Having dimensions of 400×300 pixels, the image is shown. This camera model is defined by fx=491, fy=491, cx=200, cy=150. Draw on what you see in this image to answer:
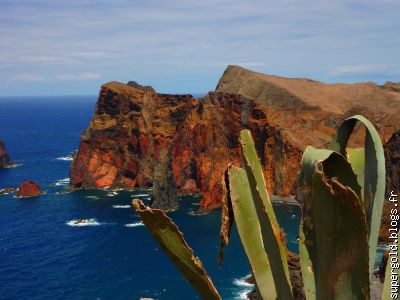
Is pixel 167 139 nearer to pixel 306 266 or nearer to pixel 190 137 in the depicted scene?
pixel 190 137

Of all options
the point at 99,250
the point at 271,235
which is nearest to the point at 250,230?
the point at 271,235

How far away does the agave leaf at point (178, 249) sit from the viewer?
5.69 meters

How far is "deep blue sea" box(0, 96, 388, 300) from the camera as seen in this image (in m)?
58.3

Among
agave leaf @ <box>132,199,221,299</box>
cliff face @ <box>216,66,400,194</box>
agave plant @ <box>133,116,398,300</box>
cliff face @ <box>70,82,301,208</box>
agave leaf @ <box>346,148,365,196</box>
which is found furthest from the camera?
cliff face @ <box>70,82,301,208</box>

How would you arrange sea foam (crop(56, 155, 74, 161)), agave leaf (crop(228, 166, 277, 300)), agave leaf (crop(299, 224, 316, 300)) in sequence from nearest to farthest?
1. agave leaf (crop(299, 224, 316, 300))
2. agave leaf (crop(228, 166, 277, 300))
3. sea foam (crop(56, 155, 74, 161))

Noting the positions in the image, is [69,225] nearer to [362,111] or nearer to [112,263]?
[112,263]

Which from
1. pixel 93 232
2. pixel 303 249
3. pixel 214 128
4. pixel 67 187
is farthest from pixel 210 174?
pixel 303 249

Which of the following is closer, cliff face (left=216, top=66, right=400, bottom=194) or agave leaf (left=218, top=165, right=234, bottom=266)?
agave leaf (left=218, top=165, right=234, bottom=266)

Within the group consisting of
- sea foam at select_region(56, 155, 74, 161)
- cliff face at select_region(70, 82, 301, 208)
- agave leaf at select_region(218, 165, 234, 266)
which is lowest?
sea foam at select_region(56, 155, 74, 161)

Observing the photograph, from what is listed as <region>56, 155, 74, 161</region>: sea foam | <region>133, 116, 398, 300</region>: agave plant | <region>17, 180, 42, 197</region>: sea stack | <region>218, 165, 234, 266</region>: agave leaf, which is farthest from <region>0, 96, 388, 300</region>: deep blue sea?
<region>56, 155, 74, 161</region>: sea foam

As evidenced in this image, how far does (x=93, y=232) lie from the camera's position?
270 ft

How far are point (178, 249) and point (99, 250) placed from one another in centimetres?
7044

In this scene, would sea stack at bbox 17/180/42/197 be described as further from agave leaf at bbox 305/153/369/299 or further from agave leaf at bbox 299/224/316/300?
agave leaf at bbox 305/153/369/299

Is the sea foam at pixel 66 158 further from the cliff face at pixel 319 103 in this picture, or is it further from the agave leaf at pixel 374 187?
the agave leaf at pixel 374 187
